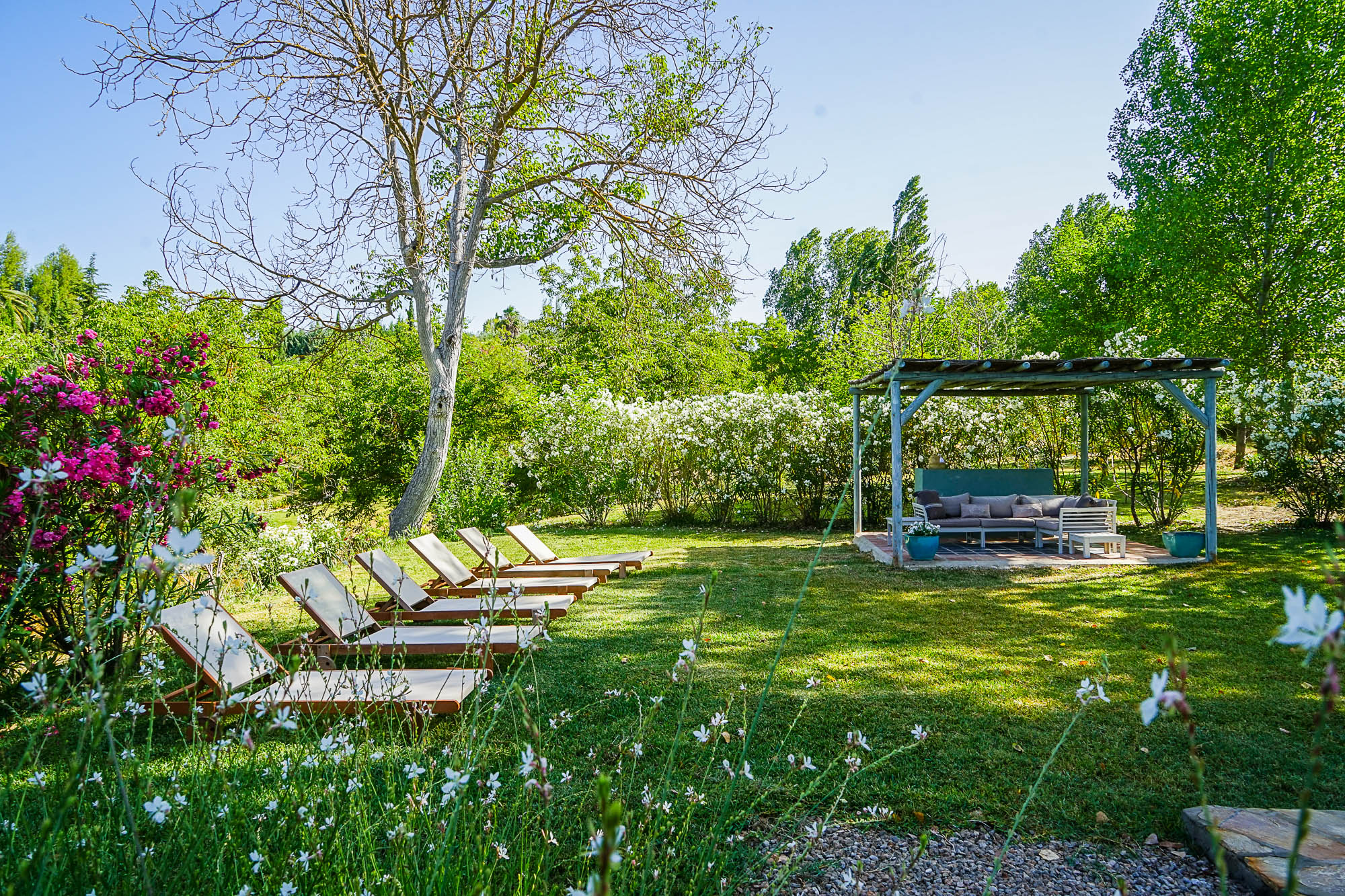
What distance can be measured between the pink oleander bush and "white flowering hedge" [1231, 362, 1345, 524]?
1356 cm

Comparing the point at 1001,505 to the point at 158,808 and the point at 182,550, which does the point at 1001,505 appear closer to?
the point at 158,808

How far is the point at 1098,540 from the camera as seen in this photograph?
9078 millimetres

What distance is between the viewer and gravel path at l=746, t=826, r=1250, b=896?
2650 mm

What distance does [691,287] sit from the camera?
33.6ft

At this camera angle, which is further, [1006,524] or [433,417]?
[433,417]

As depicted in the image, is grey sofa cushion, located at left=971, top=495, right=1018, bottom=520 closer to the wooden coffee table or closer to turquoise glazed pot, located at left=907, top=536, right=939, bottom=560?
the wooden coffee table

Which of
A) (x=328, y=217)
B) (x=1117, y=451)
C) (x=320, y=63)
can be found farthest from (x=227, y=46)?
(x=1117, y=451)

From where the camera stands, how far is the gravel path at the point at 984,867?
8.70 feet

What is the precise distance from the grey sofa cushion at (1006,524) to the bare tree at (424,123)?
5268 mm

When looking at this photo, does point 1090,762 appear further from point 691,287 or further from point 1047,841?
point 691,287

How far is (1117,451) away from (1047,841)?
38.4 feet

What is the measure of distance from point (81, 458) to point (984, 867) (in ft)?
17.1

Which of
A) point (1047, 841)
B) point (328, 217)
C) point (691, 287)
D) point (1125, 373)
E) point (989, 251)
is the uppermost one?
point (989, 251)

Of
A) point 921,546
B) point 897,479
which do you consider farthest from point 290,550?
point 921,546
